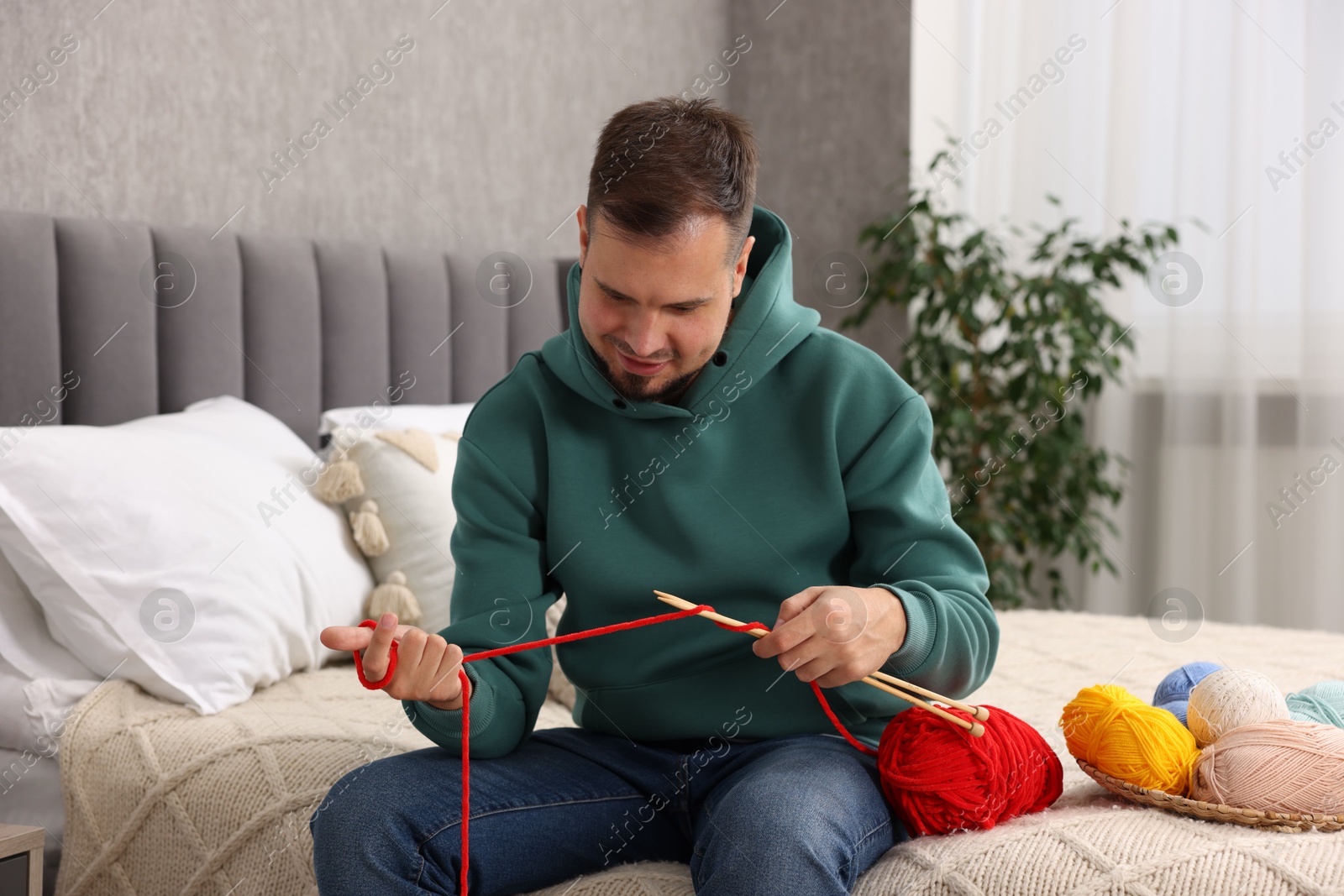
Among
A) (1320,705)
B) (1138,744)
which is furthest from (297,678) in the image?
(1320,705)

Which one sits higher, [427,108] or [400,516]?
[427,108]

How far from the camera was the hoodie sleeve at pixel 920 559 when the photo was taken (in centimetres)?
108

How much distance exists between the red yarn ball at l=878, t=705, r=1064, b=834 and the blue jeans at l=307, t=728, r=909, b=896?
30mm

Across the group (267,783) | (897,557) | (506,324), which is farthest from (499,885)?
(506,324)

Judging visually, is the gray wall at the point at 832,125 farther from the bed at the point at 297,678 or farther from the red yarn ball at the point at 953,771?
the red yarn ball at the point at 953,771

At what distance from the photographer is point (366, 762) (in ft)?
4.25

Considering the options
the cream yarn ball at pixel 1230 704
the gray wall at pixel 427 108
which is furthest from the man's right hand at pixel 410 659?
the gray wall at pixel 427 108

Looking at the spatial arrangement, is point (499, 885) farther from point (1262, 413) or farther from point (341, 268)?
point (1262, 413)

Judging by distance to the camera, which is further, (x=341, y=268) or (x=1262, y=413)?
(x=1262, y=413)

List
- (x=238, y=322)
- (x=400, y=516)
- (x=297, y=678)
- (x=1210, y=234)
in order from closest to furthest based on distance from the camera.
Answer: (x=297, y=678), (x=400, y=516), (x=238, y=322), (x=1210, y=234)

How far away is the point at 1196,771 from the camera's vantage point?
3.57 ft

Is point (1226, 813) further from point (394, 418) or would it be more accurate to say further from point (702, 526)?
point (394, 418)

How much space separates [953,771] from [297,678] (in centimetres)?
99

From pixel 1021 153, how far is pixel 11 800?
108 inches
